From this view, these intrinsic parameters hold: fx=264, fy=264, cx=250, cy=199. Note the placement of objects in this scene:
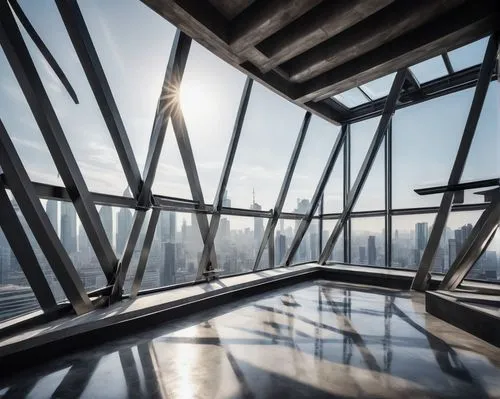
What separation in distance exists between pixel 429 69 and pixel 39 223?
8819 mm

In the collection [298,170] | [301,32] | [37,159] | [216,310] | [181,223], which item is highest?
[301,32]

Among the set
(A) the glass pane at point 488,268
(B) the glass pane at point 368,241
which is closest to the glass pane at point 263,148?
(B) the glass pane at point 368,241

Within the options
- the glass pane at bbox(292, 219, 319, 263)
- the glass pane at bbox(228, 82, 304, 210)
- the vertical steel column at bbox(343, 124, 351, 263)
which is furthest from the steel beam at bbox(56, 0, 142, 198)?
the vertical steel column at bbox(343, 124, 351, 263)

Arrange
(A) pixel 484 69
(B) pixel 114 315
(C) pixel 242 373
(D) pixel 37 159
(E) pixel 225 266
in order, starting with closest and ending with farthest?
1. (C) pixel 242 373
2. (D) pixel 37 159
3. (B) pixel 114 315
4. (A) pixel 484 69
5. (E) pixel 225 266

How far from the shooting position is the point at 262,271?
7660 millimetres

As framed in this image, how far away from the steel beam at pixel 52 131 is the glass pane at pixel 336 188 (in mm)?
6953

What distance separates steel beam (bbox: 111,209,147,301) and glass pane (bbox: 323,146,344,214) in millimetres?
6360

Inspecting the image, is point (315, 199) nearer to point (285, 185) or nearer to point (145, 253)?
point (285, 185)

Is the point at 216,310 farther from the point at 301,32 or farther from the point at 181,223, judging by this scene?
the point at 301,32

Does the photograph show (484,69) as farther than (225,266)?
No

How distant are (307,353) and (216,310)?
220 cm

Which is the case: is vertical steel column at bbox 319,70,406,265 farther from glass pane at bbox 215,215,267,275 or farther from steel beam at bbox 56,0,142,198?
steel beam at bbox 56,0,142,198

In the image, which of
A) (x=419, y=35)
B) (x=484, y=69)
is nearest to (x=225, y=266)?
(x=419, y=35)

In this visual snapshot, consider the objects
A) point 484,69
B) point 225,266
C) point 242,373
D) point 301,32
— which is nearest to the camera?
point 242,373
